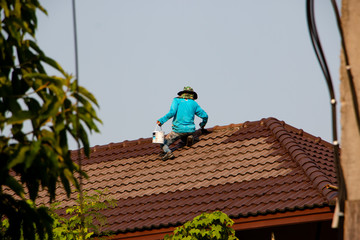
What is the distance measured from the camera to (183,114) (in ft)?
49.9

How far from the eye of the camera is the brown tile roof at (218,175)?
11.8 meters

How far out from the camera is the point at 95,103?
19.7 ft

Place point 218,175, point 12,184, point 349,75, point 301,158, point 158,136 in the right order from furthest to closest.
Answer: point 158,136
point 218,175
point 301,158
point 12,184
point 349,75

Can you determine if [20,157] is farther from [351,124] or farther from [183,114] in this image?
[183,114]

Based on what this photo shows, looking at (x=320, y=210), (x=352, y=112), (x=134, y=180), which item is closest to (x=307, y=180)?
(x=320, y=210)

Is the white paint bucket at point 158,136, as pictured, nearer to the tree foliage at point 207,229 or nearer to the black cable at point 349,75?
the tree foliage at point 207,229

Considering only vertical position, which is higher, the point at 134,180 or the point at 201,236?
the point at 134,180

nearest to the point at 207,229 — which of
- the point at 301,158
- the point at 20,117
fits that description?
the point at 301,158

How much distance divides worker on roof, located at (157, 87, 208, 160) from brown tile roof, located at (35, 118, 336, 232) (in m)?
0.30

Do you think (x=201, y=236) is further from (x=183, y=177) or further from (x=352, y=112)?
(x=352, y=112)

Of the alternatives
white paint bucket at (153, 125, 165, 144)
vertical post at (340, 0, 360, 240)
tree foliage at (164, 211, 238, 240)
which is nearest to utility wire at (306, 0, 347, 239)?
vertical post at (340, 0, 360, 240)

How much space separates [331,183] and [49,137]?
685 cm

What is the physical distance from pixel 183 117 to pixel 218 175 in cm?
215

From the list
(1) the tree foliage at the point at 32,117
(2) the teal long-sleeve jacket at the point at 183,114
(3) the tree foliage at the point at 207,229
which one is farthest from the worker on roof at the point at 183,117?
(1) the tree foliage at the point at 32,117
